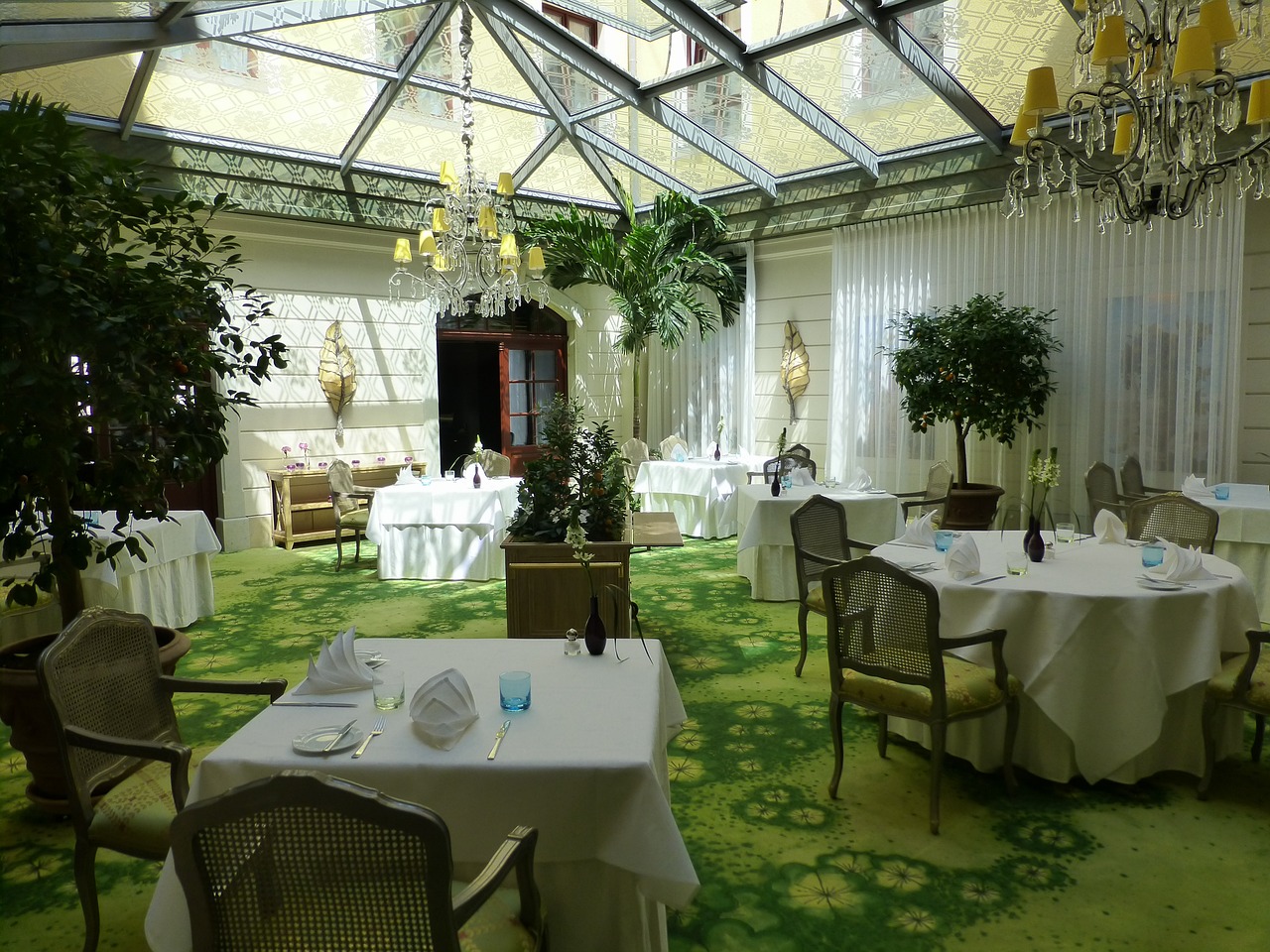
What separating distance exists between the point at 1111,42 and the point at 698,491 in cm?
588

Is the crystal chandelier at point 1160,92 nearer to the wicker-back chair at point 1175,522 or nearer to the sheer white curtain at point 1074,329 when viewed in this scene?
the wicker-back chair at point 1175,522

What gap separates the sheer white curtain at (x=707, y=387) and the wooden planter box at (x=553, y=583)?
19.9ft

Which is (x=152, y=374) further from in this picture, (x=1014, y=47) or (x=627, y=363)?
(x=627, y=363)

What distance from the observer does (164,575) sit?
5809 mm

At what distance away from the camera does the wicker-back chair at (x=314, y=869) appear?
4.90 feet

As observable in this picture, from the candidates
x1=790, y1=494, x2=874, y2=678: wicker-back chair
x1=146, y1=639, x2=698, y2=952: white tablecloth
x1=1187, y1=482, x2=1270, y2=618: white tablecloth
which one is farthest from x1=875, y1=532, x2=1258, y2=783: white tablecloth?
x1=1187, y1=482, x2=1270, y2=618: white tablecloth

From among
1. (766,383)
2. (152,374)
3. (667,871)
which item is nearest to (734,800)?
(667,871)

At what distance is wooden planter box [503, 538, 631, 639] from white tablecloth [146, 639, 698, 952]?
2335mm

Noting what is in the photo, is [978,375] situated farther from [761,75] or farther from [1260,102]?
[1260,102]

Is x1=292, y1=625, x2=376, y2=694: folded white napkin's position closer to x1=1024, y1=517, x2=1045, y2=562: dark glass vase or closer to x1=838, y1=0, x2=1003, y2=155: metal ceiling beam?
x1=1024, y1=517, x2=1045, y2=562: dark glass vase

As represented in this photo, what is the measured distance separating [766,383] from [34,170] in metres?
8.77

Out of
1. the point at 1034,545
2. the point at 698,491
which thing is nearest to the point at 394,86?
the point at 698,491

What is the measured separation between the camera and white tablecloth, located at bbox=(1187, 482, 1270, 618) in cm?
558

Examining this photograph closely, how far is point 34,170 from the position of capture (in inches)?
105
